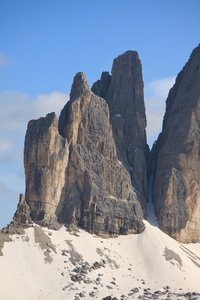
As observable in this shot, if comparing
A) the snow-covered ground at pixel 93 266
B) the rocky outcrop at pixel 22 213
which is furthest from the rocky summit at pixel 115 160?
the snow-covered ground at pixel 93 266

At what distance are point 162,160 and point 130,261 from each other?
2900cm

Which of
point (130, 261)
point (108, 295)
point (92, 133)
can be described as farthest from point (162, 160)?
point (108, 295)

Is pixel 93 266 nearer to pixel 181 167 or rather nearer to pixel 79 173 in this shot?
pixel 79 173

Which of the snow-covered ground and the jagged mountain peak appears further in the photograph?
the jagged mountain peak

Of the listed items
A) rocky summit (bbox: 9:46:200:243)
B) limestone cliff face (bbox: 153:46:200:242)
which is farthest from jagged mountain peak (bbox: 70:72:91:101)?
limestone cliff face (bbox: 153:46:200:242)

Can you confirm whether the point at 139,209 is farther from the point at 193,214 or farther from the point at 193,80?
the point at 193,80

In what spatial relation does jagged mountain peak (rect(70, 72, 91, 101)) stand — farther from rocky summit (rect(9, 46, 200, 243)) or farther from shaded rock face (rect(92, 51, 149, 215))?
shaded rock face (rect(92, 51, 149, 215))

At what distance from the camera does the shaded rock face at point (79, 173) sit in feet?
348

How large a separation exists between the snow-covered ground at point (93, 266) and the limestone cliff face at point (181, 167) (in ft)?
20.3

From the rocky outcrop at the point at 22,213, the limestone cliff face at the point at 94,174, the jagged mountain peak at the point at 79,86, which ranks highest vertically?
the jagged mountain peak at the point at 79,86

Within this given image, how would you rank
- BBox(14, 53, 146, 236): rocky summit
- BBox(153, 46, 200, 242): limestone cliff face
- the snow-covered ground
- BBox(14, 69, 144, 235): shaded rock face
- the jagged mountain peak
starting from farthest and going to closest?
1. BBox(153, 46, 200, 242): limestone cliff face
2. the jagged mountain peak
3. BBox(14, 69, 144, 235): shaded rock face
4. BBox(14, 53, 146, 236): rocky summit
5. the snow-covered ground

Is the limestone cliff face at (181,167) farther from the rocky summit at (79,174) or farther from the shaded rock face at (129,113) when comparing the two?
the rocky summit at (79,174)

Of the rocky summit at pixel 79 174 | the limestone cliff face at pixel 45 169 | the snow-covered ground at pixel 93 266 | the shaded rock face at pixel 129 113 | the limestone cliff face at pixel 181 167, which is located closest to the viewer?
the snow-covered ground at pixel 93 266

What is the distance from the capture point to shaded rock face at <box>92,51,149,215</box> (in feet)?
426
